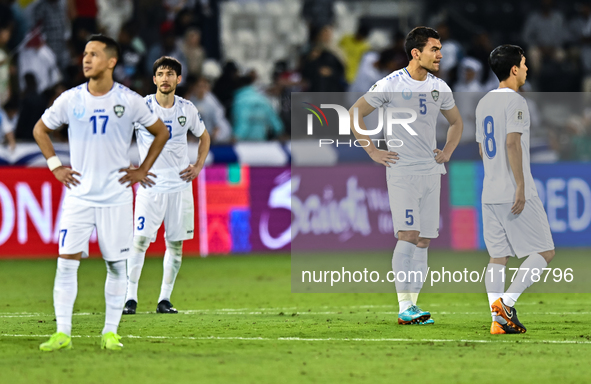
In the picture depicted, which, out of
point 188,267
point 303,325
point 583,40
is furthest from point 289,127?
point 303,325

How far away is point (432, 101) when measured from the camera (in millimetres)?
8172

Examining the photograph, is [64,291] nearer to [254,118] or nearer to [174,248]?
[174,248]

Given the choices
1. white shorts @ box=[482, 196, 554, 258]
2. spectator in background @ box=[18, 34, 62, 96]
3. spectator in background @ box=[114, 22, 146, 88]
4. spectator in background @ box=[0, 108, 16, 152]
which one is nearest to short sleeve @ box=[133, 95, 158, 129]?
white shorts @ box=[482, 196, 554, 258]

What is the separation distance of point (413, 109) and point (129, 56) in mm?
9685

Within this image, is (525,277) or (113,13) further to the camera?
(113,13)

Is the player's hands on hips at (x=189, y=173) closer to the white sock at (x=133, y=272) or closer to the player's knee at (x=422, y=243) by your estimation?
the white sock at (x=133, y=272)

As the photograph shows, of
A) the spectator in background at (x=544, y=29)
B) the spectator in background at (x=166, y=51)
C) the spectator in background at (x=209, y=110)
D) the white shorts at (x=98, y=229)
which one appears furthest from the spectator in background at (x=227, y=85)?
the white shorts at (x=98, y=229)

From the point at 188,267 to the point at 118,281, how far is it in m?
7.25

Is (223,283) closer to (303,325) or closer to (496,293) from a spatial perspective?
(303,325)

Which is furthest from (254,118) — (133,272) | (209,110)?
(133,272)

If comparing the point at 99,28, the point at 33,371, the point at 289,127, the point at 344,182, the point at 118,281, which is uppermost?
the point at 99,28

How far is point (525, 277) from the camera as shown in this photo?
24.1 ft

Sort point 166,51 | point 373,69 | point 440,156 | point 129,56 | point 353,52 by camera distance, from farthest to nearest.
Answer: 1. point 353,52
2. point 166,51
3. point 373,69
4. point 129,56
5. point 440,156

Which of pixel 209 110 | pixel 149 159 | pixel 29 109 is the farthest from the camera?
pixel 209 110
